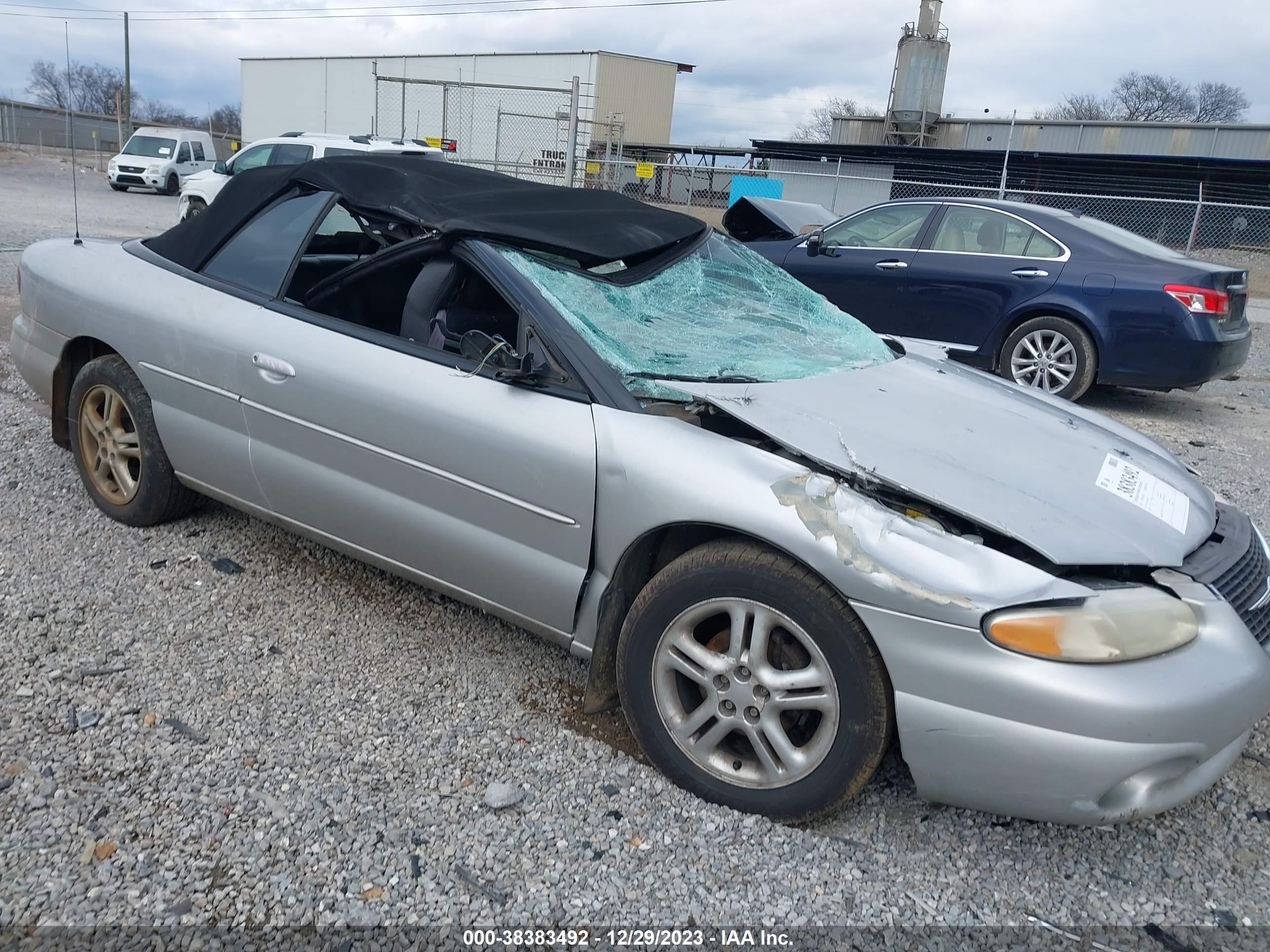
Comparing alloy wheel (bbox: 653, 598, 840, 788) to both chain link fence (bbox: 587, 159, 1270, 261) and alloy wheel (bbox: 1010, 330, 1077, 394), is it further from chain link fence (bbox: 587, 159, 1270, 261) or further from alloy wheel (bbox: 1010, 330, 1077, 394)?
chain link fence (bbox: 587, 159, 1270, 261)

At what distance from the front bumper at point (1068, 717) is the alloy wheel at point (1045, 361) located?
211 inches

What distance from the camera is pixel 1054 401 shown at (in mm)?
3645

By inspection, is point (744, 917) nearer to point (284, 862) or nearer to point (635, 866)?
point (635, 866)

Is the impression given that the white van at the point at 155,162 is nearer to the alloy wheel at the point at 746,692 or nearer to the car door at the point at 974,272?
the car door at the point at 974,272

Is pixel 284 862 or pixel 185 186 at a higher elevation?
pixel 185 186

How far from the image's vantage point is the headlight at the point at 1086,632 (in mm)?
2217

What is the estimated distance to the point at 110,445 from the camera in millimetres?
4020

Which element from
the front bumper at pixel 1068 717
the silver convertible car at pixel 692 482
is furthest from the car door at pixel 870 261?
the front bumper at pixel 1068 717

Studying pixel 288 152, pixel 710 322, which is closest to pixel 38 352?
pixel 710 322

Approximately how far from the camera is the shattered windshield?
2.98 meters

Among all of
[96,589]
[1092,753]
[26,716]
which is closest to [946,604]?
[1092,753]

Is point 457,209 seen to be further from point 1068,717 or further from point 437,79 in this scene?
point 437,79

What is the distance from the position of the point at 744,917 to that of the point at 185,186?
18.7 m

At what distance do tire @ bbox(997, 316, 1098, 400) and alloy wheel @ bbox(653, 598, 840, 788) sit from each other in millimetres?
5324
